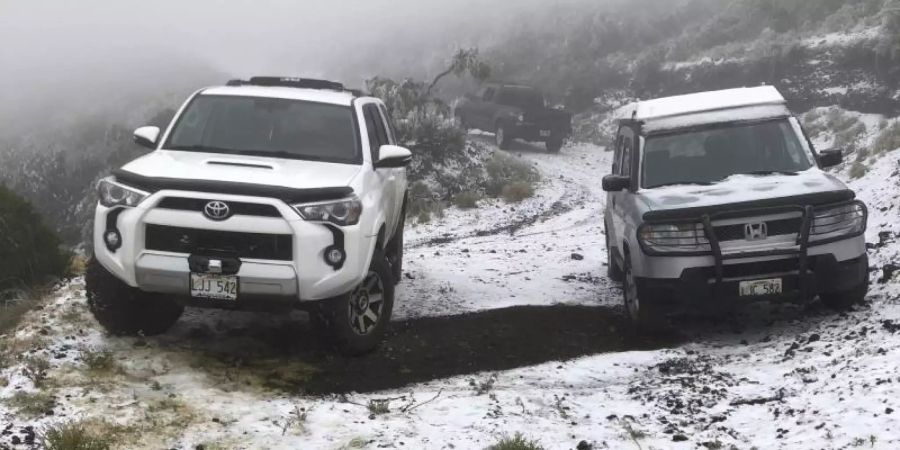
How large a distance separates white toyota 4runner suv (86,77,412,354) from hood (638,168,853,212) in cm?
233

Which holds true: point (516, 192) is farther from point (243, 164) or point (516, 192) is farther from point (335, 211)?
point (335, 211)

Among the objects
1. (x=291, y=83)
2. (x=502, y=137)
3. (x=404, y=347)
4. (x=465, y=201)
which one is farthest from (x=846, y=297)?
(x=502, y=137)

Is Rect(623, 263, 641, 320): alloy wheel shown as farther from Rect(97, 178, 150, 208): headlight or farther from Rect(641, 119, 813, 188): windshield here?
Rect(97, 178, 150, 208): headlight

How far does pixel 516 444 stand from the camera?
4.41 meters

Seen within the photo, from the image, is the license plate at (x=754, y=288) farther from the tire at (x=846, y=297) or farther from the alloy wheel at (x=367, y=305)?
the alloy wheel at (x=367, y=305)

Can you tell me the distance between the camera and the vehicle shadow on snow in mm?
5977

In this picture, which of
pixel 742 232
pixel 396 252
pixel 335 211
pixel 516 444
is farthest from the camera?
pixel 396 252

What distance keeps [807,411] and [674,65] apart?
25.0 meters

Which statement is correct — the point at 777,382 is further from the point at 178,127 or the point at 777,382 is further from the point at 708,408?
the point at 178,127

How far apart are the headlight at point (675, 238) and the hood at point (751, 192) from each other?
0.16 meters

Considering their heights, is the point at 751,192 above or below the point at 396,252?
above

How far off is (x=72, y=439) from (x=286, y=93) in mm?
4086

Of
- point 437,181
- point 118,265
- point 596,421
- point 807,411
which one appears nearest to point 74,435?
point 118,265

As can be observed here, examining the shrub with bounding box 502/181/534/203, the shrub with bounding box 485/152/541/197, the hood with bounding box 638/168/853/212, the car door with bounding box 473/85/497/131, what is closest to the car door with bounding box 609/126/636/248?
the hood with bounding box 638/168/853/212
